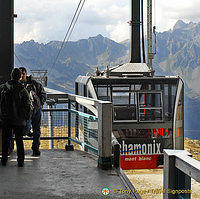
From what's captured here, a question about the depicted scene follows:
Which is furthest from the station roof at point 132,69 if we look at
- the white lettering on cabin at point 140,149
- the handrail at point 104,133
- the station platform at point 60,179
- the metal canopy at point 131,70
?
the handrail at point 104,133

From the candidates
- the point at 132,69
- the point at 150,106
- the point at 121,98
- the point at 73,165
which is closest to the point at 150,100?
the point at 150,106

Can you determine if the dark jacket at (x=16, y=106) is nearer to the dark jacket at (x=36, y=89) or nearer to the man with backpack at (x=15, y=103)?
the man with backpack at (x=15, y=103)

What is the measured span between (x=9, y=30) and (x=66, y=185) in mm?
3927

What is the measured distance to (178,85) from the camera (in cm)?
1631

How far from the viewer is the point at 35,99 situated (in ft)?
23.2

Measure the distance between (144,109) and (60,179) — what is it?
11.1 meters

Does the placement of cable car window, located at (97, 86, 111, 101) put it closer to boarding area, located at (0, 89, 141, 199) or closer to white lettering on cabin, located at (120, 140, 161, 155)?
white lettering on cabin, located at (120, 140, 161, 155)

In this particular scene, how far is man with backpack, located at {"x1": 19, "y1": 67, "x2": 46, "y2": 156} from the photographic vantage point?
6.99 m

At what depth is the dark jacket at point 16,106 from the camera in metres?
6.30

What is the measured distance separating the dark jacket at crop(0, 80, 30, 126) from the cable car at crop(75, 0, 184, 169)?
9426 mm

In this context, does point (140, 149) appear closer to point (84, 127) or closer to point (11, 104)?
point (84, 127)

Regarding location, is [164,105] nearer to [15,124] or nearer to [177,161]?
[15,124]

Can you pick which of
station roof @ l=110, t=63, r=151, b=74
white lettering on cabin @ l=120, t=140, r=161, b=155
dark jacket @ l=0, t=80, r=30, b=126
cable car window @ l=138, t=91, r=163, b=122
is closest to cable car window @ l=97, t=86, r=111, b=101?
station roof @ l=110, t=63, r=151, b=74

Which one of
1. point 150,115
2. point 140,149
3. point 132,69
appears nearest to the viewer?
point 140,149
